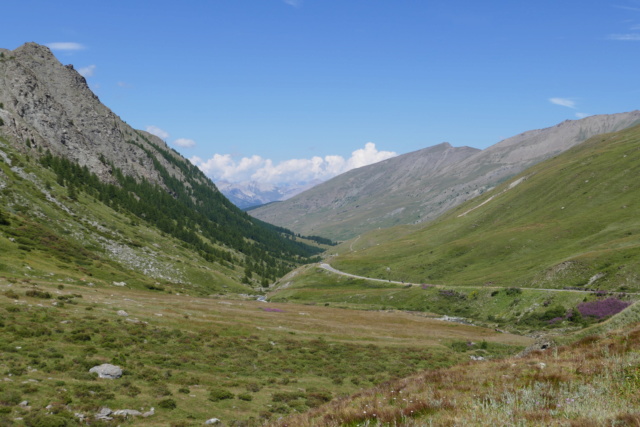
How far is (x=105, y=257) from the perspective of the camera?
111 metres

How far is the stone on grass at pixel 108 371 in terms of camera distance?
26.7 metres

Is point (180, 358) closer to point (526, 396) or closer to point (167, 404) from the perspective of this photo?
point (167, 404)

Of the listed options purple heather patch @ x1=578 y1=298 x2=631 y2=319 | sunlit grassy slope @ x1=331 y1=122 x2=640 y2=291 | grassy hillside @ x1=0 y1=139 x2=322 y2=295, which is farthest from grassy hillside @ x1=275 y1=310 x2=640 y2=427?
sunlit grassy slope @ x1=331 y1=122 x2=640 y2=291

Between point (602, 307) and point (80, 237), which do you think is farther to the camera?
point (80, 237)

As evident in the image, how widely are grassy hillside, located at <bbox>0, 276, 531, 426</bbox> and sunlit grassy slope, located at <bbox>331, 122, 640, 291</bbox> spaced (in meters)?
38.6

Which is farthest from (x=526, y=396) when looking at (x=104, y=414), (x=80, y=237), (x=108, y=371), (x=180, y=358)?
(x=80, y=237)

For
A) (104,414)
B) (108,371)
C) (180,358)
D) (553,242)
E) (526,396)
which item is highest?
(553,242)

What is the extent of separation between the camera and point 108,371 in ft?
88.9

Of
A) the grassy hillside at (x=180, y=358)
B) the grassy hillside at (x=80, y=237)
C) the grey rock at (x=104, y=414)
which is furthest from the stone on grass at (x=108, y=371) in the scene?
the grassy hillside at (x=80, y=237)

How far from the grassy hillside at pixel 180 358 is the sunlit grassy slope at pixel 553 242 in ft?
127

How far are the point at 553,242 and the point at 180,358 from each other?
127728 mm

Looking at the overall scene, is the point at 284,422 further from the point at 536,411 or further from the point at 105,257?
the point at 105,257

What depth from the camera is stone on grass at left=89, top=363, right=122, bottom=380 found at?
26705mm

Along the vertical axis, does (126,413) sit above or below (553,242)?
below
